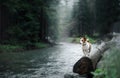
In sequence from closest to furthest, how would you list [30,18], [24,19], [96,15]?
[30,18]
[24,19]
[96,15]

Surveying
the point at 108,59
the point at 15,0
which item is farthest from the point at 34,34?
the point at 108,59

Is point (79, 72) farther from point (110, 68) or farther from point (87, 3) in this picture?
point (87, 3)

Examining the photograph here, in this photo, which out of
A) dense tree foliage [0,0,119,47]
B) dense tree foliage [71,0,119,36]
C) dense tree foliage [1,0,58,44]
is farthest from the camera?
dense tree foliage [71,0,119,36]

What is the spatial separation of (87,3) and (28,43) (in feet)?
108

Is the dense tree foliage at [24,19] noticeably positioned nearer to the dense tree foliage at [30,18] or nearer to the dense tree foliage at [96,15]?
the dense tree foliage at [30,18]

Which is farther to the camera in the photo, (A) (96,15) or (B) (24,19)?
(A) (96,15)

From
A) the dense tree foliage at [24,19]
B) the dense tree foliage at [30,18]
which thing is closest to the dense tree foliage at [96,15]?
the dense tree foliage at [30,18]

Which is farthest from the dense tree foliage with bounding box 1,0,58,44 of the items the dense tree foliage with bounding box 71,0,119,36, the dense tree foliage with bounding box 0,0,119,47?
the dense tree foliage with bounding box 71,0,119,36

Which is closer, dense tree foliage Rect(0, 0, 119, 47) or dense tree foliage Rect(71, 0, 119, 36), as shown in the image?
dense tree foliage Rect(0, 0, 119, 47)

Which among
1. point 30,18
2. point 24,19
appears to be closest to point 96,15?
point 24,19

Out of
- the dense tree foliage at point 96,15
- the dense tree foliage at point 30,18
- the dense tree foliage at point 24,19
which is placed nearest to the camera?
the dense tree foliage at point 24,19

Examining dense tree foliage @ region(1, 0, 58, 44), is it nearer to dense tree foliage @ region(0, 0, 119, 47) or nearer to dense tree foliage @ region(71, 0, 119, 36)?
dense tree foliage @ region(0, 0, 119, 47)

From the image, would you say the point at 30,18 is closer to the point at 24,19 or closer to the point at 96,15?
the point at 24,19

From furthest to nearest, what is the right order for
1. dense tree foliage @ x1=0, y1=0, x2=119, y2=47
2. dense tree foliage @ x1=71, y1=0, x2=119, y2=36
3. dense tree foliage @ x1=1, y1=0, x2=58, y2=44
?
1. dense tree foliage @ x1=71, y1=0, x2=119, y2=36
2. dense tree foliage @ x1=0, y1=0, x2=119, y2=47
3. dense tree foliage @ x1=1, y1=0, x2=58, y2=44
